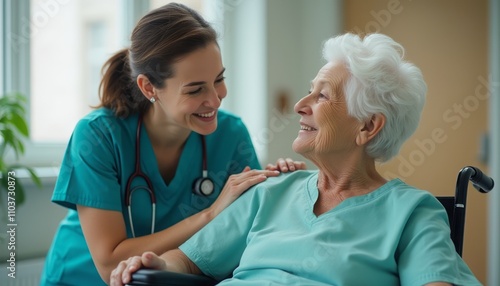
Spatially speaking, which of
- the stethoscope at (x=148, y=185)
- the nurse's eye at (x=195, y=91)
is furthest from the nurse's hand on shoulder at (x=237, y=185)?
the nurse's eye at (x=195, y=91)

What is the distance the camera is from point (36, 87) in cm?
279

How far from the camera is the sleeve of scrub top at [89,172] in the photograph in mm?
1658

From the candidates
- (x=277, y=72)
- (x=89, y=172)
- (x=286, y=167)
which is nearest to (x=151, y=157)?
(x=89, y=172)

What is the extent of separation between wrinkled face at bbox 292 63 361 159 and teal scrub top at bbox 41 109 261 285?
1.58ft

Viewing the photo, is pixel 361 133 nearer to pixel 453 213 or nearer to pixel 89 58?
pixel 453 213

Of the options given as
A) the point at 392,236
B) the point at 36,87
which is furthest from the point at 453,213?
the point at 36,87

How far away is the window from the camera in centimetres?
262

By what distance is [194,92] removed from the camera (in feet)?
5.69

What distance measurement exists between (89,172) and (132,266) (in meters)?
0.42

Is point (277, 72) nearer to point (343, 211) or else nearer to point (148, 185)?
point (148, 185)

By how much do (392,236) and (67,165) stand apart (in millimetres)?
981

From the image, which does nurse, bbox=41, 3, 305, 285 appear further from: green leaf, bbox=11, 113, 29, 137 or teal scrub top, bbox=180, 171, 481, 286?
green leaf, bbox=11, 113, 29, 137

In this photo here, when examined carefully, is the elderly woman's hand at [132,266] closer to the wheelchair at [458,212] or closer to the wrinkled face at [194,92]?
the wheelchair at [458,212]

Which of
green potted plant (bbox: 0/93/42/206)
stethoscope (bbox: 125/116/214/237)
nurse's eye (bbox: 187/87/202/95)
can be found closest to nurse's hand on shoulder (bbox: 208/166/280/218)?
stethoscope (bbox: 125/116/214/237)
